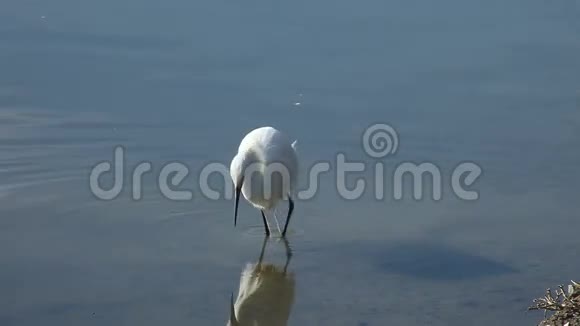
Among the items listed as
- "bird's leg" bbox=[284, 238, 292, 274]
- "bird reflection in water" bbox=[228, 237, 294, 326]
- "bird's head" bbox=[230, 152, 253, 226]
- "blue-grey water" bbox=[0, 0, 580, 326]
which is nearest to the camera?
"bird reflection in water" bbox=[228, 237, 294, 326]

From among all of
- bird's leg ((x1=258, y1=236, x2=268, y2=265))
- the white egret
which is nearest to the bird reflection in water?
bird's leg ((x1=258, y1=236, x2=268, y2=265))

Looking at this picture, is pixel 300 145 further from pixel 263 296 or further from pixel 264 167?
pixel 263 296

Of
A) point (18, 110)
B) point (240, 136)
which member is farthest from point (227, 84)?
point (18, 110)

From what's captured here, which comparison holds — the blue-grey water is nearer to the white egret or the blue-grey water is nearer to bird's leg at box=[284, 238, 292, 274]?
bird's leg at box=[284, 238, 292, 274]

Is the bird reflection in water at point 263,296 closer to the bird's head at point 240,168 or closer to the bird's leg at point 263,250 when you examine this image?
the bird's leg at point 263,250

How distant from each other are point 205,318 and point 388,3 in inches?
237

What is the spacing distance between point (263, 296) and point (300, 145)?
87.0 inches

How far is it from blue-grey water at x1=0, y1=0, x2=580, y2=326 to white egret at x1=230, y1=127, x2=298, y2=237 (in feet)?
0.92

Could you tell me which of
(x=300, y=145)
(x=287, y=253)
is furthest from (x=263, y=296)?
(x=300, y=145)

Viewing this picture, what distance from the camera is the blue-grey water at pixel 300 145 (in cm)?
664

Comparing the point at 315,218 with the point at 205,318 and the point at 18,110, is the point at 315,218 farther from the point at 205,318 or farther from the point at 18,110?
the point at 18,110

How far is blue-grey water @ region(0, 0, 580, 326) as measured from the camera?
21.8 ft

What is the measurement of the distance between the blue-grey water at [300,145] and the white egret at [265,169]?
282 mm

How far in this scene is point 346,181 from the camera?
8250 mm
